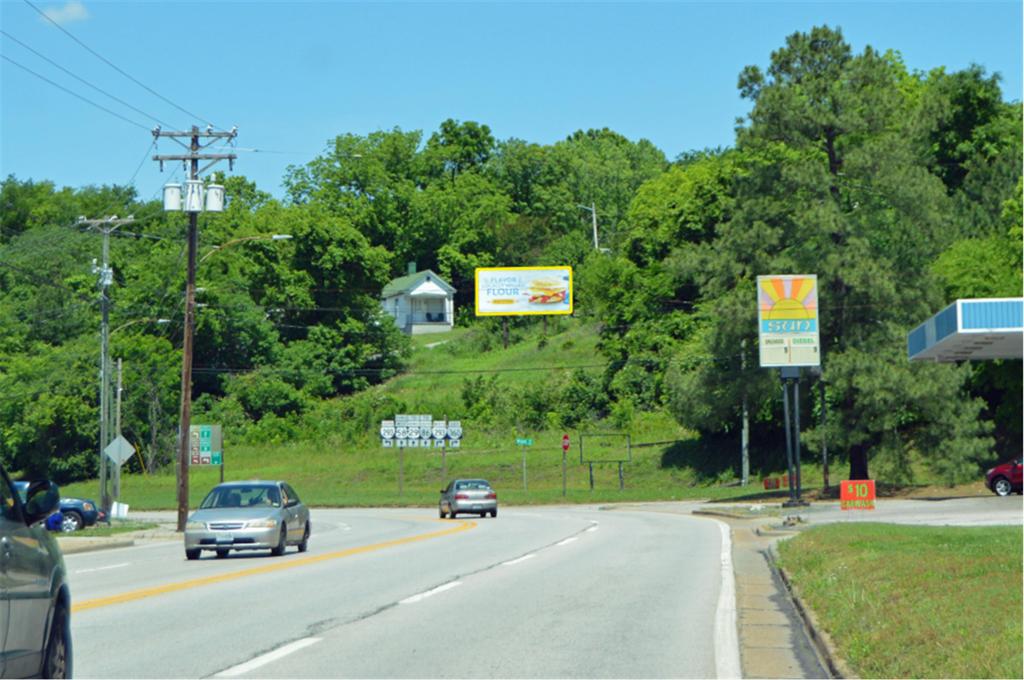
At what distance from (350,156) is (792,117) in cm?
6747

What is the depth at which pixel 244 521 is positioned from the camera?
25.8 m

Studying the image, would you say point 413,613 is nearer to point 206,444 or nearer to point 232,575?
point 232,575

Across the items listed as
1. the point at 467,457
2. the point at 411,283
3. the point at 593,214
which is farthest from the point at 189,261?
the point at 593,214

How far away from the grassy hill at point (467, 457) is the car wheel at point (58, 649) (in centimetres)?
5289

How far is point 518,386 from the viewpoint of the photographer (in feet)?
290

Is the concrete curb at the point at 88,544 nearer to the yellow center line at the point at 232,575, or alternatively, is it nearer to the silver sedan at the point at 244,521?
the silver sedan at the point at 244,521

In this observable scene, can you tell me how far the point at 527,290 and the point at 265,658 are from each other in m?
70.3

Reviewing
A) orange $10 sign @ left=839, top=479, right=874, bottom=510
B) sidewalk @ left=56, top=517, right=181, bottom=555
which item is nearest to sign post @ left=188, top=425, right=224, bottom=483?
sidewalk @ left=56, top=517, right=181, bottom=555

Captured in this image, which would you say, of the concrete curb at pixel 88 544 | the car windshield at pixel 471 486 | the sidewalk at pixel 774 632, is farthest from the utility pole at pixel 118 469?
the sidewalk at pixel 774 632

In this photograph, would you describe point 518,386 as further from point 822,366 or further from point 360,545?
point 360,545

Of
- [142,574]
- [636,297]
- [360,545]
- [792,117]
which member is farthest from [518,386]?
[142,574]

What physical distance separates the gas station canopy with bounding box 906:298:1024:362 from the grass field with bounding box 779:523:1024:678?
15.8 meters

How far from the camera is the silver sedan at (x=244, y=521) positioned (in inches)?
1011

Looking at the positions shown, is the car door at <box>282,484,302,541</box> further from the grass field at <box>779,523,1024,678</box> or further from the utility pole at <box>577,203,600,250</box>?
the utility pole at <box>577,203,600,250</box>
